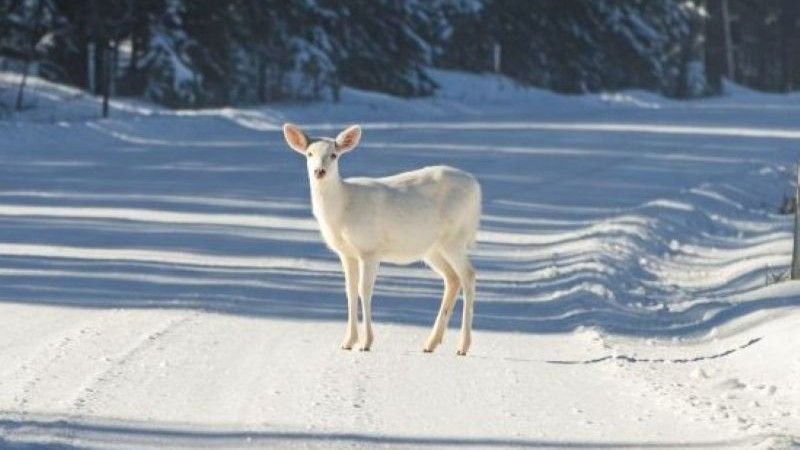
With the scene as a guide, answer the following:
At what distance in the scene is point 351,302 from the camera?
444 inches

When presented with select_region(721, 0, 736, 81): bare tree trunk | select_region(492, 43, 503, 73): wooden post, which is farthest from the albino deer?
select_region(721, 0, 736, 81): bare tree trunk

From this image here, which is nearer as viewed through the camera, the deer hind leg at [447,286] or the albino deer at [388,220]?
the albino deer at [388,220]

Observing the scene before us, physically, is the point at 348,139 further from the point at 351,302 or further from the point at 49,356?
the point at 49,356

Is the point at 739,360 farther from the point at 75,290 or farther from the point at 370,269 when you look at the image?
the point at 75,290

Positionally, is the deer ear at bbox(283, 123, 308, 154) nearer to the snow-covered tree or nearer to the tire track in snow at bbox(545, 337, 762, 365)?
the tire track in snow at bbox(545, 337, 762, 365)

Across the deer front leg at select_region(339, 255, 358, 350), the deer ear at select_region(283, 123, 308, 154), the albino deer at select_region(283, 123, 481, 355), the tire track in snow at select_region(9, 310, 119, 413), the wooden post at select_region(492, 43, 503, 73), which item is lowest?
the wooden post at select_region(492, 43, 503, 73)

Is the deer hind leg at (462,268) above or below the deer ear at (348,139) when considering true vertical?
below

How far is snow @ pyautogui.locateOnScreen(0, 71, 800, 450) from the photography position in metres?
8.76

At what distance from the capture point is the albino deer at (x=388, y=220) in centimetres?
1099

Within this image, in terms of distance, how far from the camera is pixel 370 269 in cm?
1119

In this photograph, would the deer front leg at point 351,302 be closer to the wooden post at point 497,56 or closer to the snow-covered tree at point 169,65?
the snow-covered tree at point 169,65

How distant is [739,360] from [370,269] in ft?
7.68

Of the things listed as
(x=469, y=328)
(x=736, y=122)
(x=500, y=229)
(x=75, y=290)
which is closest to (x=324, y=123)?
(x=736, y=122)

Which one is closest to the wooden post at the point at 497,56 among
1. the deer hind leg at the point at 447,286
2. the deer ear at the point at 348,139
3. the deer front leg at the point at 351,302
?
the deer hind leg at the point at 447,286
